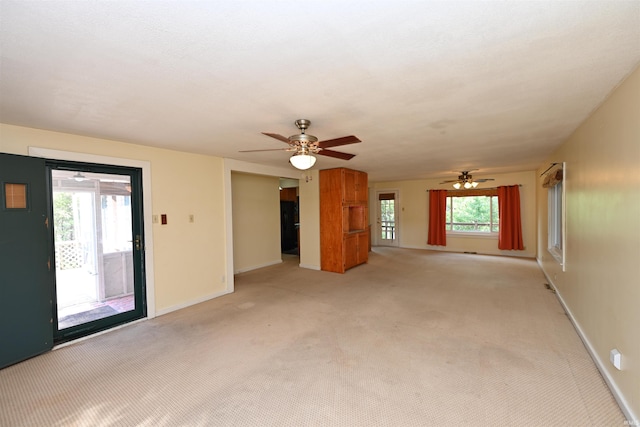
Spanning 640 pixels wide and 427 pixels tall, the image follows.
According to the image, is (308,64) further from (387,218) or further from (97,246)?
(387,218)

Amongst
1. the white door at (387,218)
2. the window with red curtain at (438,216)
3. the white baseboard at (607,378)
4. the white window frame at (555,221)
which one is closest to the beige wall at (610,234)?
the white baseboard at (607,378)

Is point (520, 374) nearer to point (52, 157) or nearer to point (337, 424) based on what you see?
point (337, 424)

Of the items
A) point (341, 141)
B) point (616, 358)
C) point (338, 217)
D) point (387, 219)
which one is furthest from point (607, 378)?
point (387, 219)

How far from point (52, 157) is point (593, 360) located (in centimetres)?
555

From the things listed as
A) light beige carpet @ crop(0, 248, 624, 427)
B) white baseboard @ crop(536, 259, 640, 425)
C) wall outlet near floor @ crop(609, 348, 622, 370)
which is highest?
wall outlet near floor @ crop(609, 348, 622, 370)

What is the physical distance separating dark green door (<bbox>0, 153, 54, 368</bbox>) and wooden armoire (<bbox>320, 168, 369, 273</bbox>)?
14.2 ft

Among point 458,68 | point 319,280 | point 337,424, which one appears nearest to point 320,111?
point 458,68

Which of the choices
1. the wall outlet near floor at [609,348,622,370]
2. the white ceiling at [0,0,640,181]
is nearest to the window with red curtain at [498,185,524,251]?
the white ceiling at [0,0,640,181]

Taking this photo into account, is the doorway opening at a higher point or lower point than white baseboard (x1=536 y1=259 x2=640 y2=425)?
higher

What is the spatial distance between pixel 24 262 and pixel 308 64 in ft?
10.5

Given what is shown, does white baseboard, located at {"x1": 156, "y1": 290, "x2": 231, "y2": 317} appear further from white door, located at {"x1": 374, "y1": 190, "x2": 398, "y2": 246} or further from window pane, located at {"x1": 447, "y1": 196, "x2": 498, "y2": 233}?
window pane, located at {"x1": 447, "y1": 196, "x2": 498, "y2": 233}

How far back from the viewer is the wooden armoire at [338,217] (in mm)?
5746

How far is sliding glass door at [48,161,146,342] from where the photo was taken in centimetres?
325

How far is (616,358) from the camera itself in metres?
1.95
